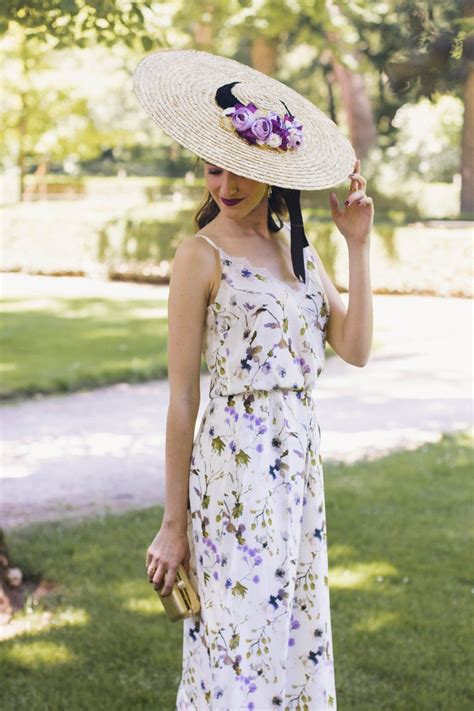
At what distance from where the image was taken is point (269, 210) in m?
2.66

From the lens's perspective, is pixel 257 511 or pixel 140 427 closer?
pixel 257 511

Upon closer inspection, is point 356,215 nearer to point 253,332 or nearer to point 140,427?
point 253,332

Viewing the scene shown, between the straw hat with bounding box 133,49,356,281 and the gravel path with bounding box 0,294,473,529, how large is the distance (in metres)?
3.58

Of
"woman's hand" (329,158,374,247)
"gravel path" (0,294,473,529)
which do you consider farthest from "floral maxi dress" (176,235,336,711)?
"gravel path" (0,294,473,529)

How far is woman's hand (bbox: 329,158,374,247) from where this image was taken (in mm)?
2664

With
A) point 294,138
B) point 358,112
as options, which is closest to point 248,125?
point 294,138

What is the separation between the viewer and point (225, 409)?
98.9 inches

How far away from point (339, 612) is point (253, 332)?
240 cm

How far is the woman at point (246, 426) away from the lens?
2.45 m

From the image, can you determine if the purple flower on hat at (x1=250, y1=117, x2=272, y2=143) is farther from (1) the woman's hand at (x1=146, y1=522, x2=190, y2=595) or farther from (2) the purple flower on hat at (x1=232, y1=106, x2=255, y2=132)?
(1) the woman's hand at (x1=146, y1=522, x2=190, y2=595)

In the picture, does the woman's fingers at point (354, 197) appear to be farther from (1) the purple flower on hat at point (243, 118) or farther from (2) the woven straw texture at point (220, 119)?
(1) the purple flower on hat at point (243, 118)

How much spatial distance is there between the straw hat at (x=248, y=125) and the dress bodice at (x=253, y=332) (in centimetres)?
13

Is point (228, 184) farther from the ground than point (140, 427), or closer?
farther from the ground

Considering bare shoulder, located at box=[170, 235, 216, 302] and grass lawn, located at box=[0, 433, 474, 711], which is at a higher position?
bare shoulder, located at box=[170, 235, 216, 302]
